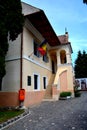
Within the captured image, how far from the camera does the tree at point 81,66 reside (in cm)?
4581

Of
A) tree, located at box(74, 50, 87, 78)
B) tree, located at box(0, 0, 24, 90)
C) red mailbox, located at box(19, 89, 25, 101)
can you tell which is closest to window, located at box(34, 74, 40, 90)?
red mailbox, located at box(19, 89, 25, 101)

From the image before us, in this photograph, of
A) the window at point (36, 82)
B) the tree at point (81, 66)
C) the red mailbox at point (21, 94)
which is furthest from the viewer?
the tree at point (81, 66)

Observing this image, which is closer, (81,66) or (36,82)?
(36,82)

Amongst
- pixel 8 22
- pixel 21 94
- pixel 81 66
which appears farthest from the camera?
pixel 81 66

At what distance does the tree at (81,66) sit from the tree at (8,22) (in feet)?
119

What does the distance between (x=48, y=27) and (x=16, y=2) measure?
5.40m

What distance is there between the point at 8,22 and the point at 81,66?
1509 inches

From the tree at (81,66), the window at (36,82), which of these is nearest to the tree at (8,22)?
the window at (36,82)

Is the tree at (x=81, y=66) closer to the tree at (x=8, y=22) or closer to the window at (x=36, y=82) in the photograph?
the window at (x=36, y=82)

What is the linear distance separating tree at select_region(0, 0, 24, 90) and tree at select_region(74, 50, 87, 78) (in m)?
36.4

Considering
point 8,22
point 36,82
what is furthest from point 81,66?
point 8,22

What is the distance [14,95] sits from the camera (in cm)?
1303

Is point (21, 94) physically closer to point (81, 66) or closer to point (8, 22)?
point (8, 22)

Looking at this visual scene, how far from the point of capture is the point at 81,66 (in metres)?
47.0
